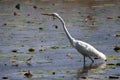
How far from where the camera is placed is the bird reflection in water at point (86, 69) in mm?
13805

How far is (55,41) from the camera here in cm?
A: 1953

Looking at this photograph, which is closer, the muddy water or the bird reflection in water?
the bird reflection in water

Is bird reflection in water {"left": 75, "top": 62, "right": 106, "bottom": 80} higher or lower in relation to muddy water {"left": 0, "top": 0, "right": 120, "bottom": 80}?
lower

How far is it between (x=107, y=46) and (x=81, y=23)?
697cm

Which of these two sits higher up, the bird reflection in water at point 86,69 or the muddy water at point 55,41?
the muddy water at point 55,41

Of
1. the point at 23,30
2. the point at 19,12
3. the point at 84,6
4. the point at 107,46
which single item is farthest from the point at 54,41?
the point at 84,6

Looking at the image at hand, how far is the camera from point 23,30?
23.0m

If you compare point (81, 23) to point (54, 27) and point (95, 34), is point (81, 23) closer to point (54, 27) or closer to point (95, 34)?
point (54, 27)

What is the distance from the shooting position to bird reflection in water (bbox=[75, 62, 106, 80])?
1380 cm

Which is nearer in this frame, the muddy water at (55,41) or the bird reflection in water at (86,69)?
the bird reflection in water at (86,69)

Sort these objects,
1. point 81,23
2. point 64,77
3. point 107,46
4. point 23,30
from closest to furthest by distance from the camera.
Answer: point 64,77
point 107,46
point 23,30
point 81,23

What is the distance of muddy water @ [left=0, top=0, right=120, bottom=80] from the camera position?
14.3 meters

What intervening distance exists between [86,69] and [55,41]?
4.88 m

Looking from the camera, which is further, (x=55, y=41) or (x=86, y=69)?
(x=55, y=41)
